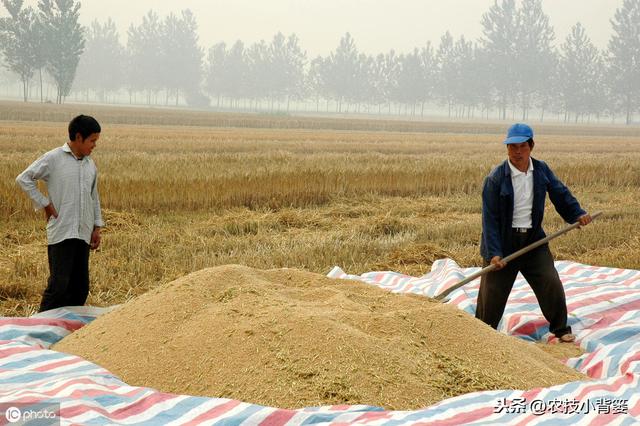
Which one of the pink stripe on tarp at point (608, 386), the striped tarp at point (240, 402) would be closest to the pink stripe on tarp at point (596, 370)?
the striped tarp at point (240, 402)

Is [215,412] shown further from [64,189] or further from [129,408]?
[64,189]

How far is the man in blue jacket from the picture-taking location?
4.73 m

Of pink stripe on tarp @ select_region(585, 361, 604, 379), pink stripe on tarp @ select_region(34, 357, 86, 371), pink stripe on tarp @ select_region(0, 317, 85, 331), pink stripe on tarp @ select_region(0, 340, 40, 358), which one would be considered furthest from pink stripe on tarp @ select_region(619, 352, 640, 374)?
pink stripe on tarp @ select_region(0, 317, 85, 331)

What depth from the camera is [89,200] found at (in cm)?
475

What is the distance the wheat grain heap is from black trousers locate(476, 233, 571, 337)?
739 millimetres

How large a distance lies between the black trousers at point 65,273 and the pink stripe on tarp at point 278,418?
7.98 feet

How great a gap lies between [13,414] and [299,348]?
1263mm

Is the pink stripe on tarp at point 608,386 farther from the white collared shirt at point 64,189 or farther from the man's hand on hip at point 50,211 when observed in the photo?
the man's hand on hip at point 50,211

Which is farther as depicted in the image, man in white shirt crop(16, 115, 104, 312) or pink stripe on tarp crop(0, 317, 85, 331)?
man in white shirt crop(16, 115, 104, 312)

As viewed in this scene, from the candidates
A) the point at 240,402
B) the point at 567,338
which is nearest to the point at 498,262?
the point at 567,338

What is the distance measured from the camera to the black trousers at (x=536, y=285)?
4785 mm

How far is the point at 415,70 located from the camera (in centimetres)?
8762

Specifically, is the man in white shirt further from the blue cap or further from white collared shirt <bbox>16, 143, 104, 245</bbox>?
the blue cap

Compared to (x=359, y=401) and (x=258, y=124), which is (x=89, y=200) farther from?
(x=258, y=124)
